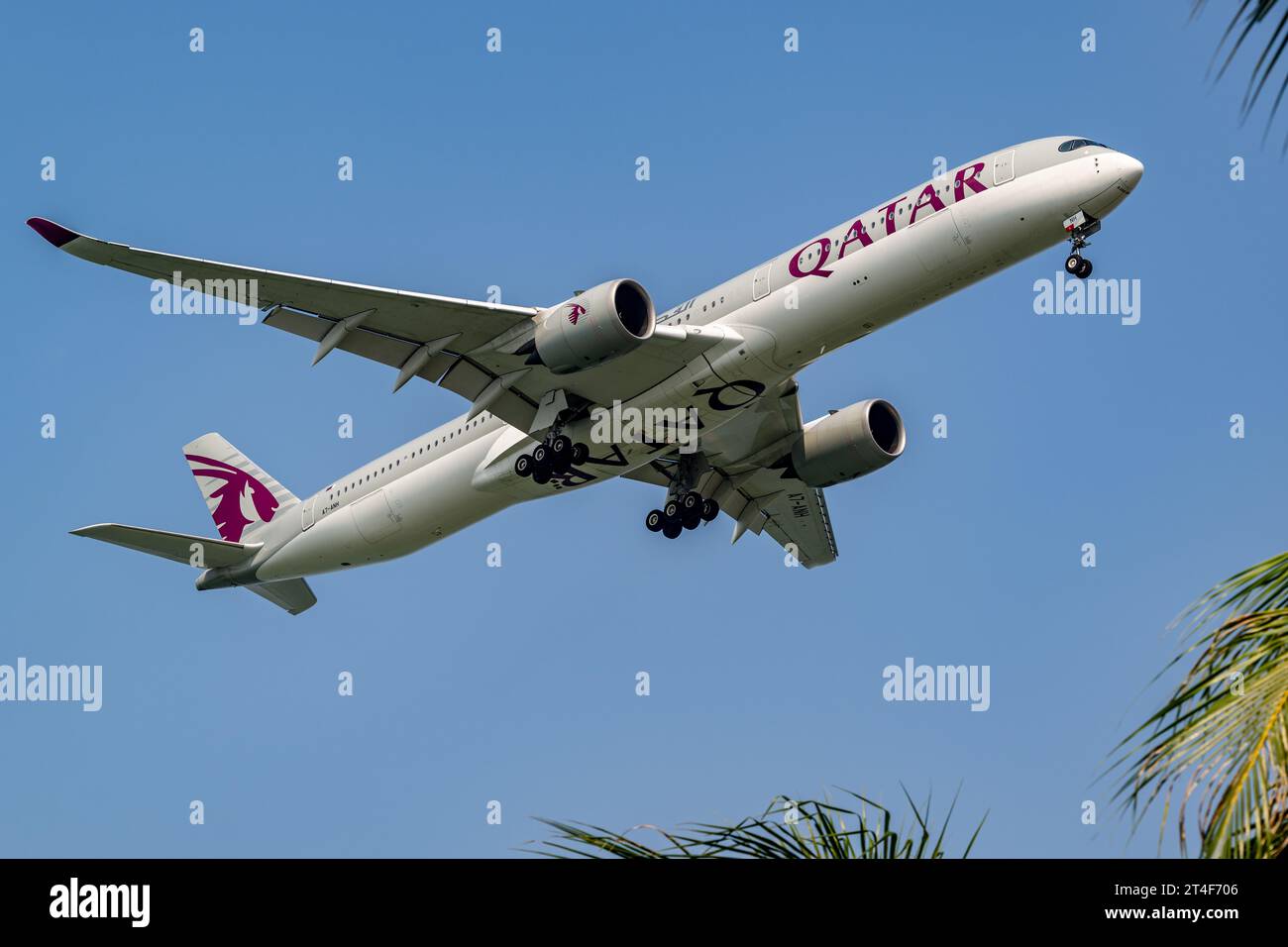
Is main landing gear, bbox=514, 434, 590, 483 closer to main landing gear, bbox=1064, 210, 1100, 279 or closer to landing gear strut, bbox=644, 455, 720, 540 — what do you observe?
landing gear strut, bbox=644, 455, 720, 540

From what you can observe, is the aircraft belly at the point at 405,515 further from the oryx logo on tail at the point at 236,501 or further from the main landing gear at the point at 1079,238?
the main landing gear at the point at 1079,238

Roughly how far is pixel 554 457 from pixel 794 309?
678 cm

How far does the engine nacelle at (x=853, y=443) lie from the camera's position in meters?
36.7

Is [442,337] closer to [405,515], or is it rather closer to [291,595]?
[405,515]

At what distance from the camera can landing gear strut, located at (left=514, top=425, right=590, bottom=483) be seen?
3388cm

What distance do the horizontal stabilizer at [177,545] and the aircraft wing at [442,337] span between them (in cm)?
917

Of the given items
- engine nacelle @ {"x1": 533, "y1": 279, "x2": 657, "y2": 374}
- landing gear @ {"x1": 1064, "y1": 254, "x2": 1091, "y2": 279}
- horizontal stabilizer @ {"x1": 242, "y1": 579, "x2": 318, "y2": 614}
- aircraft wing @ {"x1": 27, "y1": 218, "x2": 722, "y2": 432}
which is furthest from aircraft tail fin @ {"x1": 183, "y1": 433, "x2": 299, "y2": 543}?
landing gear @ {"x1": 1064, "y1": 254, "x2": 1091, "y2": 279}

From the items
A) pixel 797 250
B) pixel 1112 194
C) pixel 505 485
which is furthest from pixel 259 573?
pixel 1112 194

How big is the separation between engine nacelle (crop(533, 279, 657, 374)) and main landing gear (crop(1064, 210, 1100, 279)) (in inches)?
334

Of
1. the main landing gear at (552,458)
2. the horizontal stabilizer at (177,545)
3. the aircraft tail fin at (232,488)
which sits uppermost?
the aircraft tail fin at (232,488)

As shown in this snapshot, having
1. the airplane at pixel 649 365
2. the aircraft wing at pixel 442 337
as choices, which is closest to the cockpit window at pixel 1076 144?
the airplane at pixel 649 365
